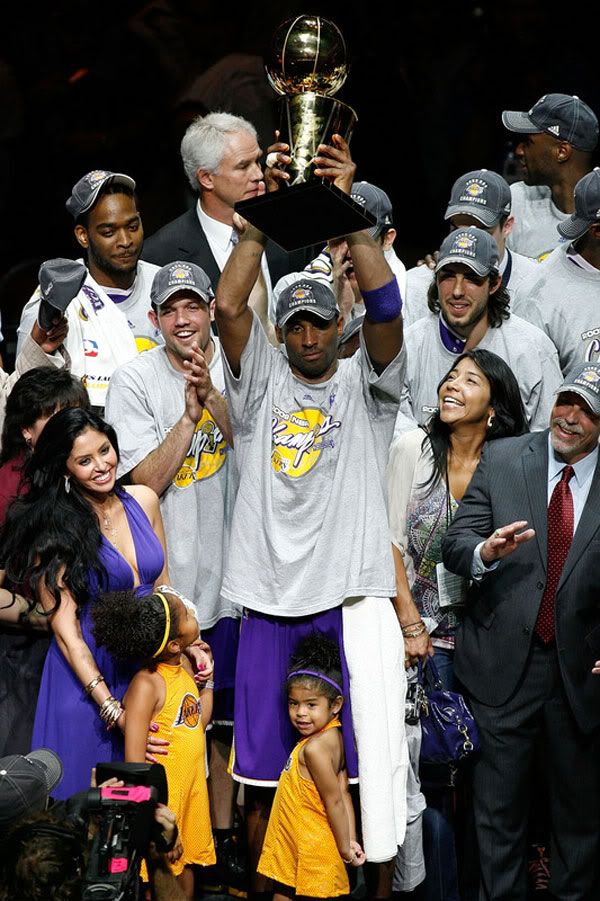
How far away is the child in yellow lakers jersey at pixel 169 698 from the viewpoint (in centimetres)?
491

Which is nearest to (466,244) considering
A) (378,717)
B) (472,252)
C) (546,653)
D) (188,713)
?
(472,252)

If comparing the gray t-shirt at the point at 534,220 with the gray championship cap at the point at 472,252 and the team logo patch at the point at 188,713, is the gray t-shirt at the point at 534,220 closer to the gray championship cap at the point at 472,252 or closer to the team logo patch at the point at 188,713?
the gray championship cap at the point at 472,252

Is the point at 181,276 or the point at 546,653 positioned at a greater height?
the point at 181,276

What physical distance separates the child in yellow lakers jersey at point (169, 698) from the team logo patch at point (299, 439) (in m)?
0.58

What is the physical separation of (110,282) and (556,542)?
6.94 feet

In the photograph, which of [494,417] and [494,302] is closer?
[494,417]

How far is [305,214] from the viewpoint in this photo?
4.66 meters

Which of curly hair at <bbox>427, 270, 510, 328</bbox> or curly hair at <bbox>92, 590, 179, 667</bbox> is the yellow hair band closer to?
curly hair at <bbox>92, 590, 179, 667</bbox>

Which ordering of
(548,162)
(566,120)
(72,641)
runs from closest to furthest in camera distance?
(72,641), (566,120), (548,162)

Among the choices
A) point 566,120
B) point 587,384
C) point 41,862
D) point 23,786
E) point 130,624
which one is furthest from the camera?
point 566,120

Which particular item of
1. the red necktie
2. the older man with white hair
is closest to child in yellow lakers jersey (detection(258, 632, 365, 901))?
the red necktie

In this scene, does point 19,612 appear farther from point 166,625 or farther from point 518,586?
point 518,586

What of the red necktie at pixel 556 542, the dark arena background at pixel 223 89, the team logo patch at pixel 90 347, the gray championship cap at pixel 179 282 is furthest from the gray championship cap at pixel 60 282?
the dark arena background at pixel 223 89

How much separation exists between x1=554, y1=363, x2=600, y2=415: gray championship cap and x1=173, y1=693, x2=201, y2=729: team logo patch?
1.61 meters
